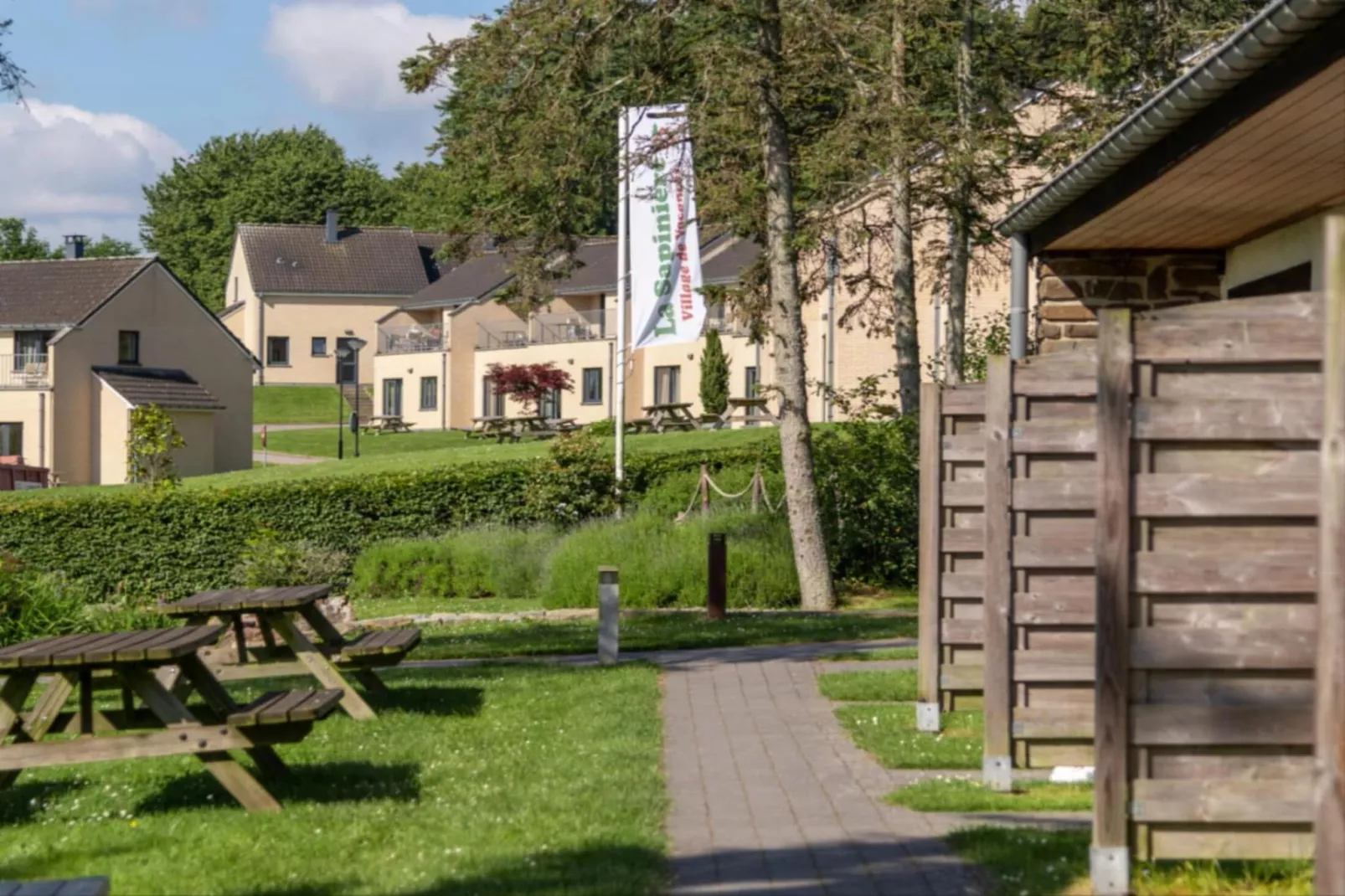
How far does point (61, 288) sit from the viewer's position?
63406mm

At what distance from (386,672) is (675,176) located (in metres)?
8.27

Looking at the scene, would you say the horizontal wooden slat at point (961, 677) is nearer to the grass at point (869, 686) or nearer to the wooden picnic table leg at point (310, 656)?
the grass at point (869, 686)

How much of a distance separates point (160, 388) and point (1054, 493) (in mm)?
54329

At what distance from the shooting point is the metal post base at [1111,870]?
18.5 ft

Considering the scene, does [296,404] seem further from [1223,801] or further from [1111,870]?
[1223,801]

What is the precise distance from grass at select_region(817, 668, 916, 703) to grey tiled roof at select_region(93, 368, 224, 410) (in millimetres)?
47504

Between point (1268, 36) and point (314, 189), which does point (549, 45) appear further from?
point (314, 189)

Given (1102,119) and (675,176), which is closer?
(675,176)

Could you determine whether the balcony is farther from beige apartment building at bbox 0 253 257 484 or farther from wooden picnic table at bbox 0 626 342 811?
wooden picnic table at bbox 0 626 342 811

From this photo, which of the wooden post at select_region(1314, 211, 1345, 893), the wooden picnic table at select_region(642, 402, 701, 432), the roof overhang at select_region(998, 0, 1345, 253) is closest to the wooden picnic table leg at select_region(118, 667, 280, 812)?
the wooden post at select_region(1314, 211, 1345, 893)

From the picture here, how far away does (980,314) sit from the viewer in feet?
144

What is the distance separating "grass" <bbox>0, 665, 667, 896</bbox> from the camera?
6898 mm

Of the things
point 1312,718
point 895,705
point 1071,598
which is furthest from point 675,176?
point 1312,718

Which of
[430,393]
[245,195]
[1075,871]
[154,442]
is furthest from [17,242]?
[1075,871]
